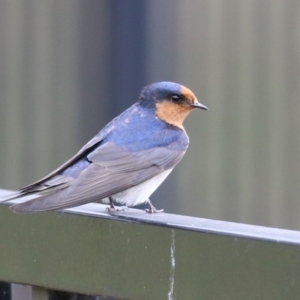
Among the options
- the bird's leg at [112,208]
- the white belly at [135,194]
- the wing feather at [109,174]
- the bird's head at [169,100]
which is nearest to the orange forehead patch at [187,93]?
the bird's head at [169,100]

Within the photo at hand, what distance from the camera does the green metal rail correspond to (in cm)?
143

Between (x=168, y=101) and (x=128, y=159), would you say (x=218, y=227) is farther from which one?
(x=168, y=101)

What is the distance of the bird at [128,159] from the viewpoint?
7.20 ft

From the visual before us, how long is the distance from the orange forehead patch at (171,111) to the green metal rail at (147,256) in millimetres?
1254

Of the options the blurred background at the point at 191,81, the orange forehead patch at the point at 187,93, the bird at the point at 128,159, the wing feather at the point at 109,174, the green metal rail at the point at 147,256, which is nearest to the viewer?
the green metal rail at the point at 147,256

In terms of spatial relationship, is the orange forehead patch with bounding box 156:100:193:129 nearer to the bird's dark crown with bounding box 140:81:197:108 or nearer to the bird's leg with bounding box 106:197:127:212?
the bird's dark crown with bounding box 140:81:197:108

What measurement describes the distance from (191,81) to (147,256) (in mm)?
4046

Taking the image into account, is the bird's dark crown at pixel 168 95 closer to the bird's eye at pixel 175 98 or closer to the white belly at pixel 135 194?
the bird's eye at pixel 175 98

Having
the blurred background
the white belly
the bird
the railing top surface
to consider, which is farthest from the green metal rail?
the blurred background

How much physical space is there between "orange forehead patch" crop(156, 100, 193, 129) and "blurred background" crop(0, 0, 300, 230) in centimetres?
236

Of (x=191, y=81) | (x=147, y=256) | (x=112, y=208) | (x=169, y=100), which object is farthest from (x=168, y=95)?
(x=191, y=81)

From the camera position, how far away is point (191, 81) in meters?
5.57

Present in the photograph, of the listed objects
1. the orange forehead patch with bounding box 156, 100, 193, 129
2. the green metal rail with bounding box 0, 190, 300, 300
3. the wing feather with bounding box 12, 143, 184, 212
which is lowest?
the green metal rail with bounding box 0, 190, 300, 300

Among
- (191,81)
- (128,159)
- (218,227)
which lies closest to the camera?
(218,227)
